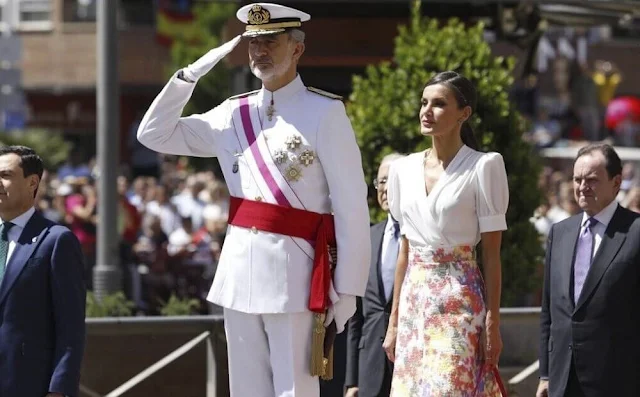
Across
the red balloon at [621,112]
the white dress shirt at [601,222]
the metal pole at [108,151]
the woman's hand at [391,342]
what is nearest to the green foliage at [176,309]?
the metal pole at [108,151]

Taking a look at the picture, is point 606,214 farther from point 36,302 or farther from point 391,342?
point 36,302

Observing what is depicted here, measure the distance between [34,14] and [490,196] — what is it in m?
40.5

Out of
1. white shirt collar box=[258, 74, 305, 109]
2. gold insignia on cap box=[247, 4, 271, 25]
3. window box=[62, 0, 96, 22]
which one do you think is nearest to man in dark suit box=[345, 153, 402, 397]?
white shirt collar box=[258, 74, 305, 109]

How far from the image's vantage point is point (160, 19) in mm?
34094

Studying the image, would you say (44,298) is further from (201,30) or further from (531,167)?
(201,30)

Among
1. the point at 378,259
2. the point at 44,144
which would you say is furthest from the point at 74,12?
the point at 378,259

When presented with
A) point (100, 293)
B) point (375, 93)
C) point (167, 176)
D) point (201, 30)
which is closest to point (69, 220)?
point (100, 293)

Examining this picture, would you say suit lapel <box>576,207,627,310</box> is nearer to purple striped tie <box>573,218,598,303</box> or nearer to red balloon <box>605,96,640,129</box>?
purple striped tie <box>573,218,598,303</box>

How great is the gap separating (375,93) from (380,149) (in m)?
0.47

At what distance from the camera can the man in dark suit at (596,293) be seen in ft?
21.4

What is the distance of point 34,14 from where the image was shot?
45062 millimetres

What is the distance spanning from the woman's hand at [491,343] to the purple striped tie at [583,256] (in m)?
0.69

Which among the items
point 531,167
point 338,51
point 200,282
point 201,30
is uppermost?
point 201,30

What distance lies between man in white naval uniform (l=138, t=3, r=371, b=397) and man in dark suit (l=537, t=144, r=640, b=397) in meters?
1.20
